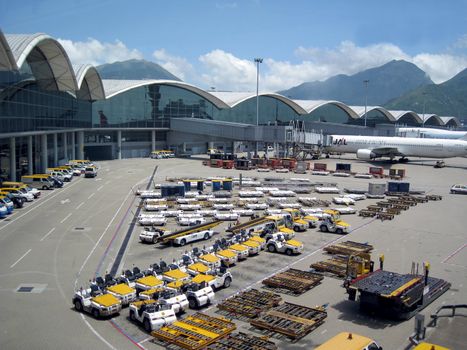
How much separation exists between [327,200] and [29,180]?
3371 cm

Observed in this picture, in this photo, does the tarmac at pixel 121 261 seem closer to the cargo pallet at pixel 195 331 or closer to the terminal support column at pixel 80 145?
the cargo pallet at pixel 195 331

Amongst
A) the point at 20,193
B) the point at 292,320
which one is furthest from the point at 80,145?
the point at 292,320

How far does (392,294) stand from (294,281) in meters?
5.55

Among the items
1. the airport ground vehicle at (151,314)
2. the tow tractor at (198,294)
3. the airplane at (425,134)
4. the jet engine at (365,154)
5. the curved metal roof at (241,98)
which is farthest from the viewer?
the airplane at (425,134)

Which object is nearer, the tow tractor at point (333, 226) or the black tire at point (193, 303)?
the black tire at point (193, 303)

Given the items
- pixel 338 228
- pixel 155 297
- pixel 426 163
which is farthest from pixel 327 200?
pixel 426 163

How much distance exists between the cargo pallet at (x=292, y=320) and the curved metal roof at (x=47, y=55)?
34.2 metres

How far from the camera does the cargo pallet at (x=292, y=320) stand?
18516 mm

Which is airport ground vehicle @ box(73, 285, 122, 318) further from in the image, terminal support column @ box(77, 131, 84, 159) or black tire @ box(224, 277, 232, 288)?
terminal support column @ box(77, 131, 84, 159)

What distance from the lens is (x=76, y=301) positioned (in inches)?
819

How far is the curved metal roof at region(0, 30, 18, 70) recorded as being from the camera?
3938 centimetres

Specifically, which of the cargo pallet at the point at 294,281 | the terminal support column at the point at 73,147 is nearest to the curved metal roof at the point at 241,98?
the terminal support column at the point at 73,147

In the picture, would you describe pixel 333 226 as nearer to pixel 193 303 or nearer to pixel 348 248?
pixel 348 248

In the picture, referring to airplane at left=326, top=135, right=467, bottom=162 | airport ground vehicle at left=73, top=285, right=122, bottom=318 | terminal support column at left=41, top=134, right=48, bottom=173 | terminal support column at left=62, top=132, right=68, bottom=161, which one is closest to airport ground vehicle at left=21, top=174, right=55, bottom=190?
terminal support column at left=41, top=134, right=48, bottom=173
